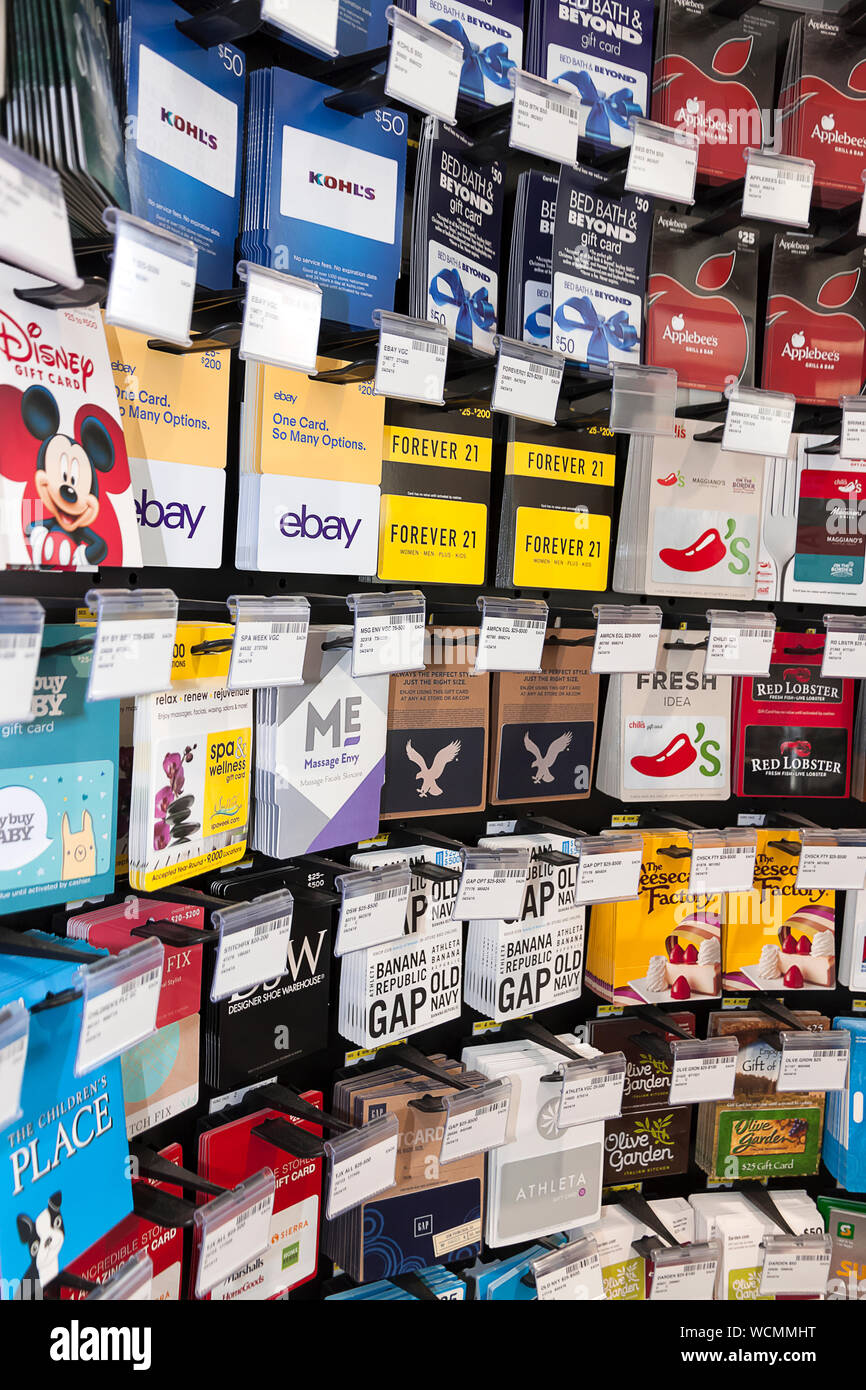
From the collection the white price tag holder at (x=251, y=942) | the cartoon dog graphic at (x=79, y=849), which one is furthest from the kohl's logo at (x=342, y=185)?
the white price tag holder at (x=251, y=942)

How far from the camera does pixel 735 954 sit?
229 centimetres

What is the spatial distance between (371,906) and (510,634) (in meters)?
0.55

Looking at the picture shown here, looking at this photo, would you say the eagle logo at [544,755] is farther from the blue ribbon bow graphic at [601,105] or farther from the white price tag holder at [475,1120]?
the blue ribbon bow graphic at [601,105]

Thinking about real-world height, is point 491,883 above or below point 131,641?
below

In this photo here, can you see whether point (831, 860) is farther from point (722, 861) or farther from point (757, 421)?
point (757, 421)

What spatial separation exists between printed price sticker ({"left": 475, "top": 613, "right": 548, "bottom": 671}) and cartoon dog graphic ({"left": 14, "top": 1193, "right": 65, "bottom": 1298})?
1038 mm

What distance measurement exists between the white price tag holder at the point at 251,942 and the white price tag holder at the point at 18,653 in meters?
0.54

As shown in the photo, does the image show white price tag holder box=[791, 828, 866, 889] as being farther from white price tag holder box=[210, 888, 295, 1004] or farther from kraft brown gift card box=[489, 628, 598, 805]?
white price tag holder box=[210, 888, 295, 1004]

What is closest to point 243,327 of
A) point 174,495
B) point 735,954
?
point 174,495

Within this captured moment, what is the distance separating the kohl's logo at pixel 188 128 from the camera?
130cm

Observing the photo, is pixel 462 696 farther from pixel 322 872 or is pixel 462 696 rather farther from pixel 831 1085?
pixel 831 1085

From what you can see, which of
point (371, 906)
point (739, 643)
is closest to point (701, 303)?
point (739, 643)

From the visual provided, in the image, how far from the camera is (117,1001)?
1.26 metres
